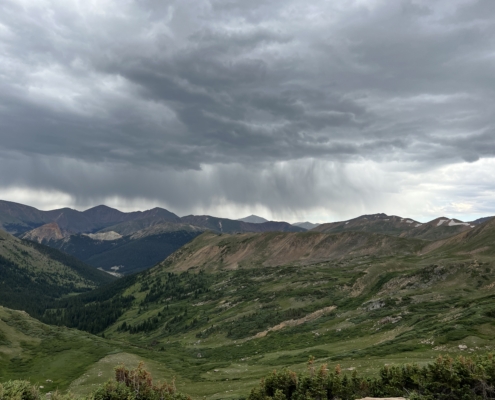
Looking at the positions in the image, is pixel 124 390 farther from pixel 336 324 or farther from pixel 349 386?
pixel 336 324

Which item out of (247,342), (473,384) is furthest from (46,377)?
(473,384)

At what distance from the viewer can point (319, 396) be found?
119 ft

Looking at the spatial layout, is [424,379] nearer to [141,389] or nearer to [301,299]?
[141,389]

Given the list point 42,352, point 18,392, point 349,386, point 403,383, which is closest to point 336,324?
point 403,383

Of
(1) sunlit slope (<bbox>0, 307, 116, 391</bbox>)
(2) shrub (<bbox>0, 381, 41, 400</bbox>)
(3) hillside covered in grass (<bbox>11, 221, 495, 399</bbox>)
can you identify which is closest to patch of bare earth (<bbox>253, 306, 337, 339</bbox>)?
(3) hillside covered in grass (<bbox>11, 221, 495, 399</bbox>)

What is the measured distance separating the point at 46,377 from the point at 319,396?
80149 millimetres

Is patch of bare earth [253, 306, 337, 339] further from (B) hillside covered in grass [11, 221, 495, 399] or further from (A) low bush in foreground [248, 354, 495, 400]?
(A) low bush in foreground [248, 354, 495, 400]

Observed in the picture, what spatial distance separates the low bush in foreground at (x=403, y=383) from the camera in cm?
3198

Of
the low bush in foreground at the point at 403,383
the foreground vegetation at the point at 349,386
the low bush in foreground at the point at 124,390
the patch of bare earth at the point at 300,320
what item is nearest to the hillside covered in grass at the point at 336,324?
the patch of bare earth at the point at 300,320

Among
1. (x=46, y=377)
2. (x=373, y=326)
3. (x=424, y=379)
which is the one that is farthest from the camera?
(x=373, y=326)

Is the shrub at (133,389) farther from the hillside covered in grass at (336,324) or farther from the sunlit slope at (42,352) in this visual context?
the sunlit slope at (42,352)

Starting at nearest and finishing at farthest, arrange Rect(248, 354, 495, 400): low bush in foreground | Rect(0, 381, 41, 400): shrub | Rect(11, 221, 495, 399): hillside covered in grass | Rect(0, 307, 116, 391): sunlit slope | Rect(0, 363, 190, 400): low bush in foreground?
1. Rect(0, 381, 41, 400): shrub
2. Rect(248, 354, 495, 400): low bush in foreground
3. Rect(0, 363, 190, 400): low bush in foreground
4. Rect(11, 221, 495, 399): hillside covered in grass
5. Rect(0, 307, 116, 391): sunlit slope

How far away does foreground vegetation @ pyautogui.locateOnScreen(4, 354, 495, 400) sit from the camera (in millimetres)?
32000

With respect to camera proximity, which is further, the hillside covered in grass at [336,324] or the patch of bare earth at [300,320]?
the patch of bare earth at [300,320]
